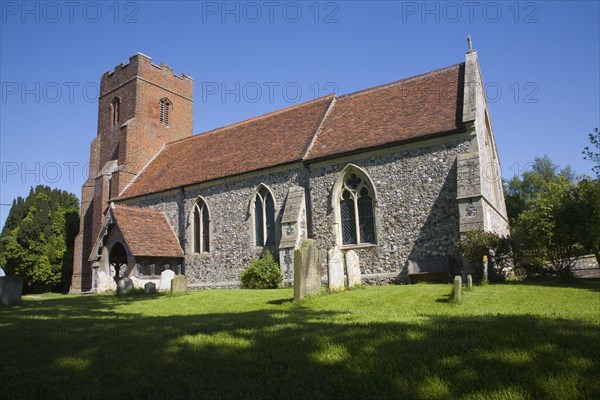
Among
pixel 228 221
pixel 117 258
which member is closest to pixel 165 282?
pixel 228 221

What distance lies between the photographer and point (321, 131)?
20812 mm

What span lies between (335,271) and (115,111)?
2344 cm

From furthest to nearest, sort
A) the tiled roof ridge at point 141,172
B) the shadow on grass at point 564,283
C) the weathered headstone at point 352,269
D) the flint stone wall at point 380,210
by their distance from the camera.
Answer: the tiled roof ridge at point 141,172 < the flint stone wall at point 380,210 < the weathered headstone at point 352,269 < the shadow on grass at point 564,283

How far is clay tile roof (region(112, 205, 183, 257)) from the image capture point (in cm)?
2103

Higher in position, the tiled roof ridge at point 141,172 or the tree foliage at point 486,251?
the tiled roof ridge at point 141,172

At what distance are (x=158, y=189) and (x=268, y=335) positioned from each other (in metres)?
20.0

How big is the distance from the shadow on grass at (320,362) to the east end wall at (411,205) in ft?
31.8

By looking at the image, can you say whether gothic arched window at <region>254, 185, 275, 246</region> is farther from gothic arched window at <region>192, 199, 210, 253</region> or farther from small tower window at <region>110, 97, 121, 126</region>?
small tower window at <region>110, 97, 121, 126</region>

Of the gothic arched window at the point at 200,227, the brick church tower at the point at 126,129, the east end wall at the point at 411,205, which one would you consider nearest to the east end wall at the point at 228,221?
the gothic arched window at the point at 200,227

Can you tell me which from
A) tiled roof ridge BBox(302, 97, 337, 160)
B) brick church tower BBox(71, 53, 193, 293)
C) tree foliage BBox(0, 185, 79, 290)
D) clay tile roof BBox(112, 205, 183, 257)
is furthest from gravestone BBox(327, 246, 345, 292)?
tree foliage BBox(0, 185, 79, 290)

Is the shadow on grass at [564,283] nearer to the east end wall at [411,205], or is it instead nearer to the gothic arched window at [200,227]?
the east end wall at [411,205]

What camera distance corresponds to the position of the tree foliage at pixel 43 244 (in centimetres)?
3092

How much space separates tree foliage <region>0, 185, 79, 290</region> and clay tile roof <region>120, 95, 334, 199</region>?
9.72 metres

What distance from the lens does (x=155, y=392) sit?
174 inches
